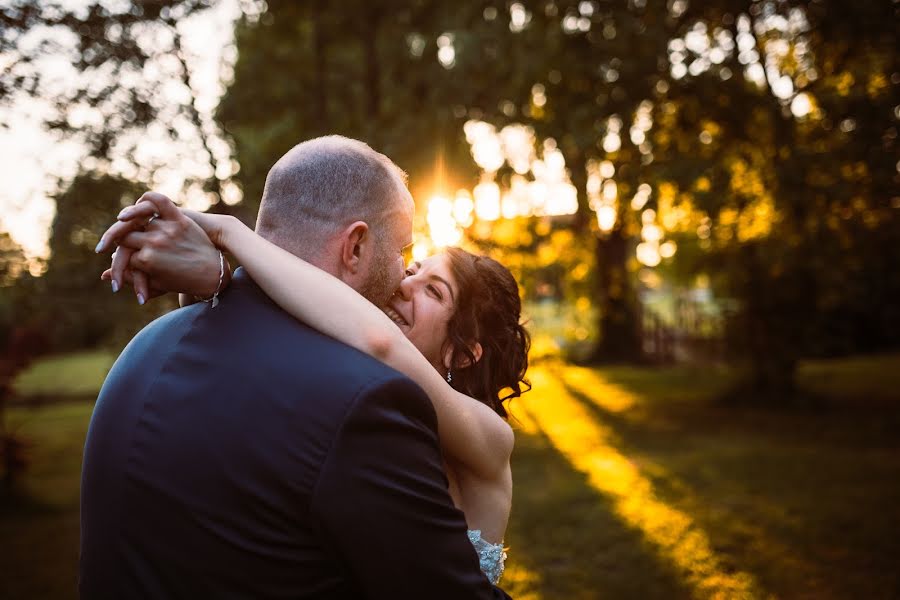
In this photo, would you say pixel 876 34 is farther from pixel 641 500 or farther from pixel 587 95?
pixel 641 500

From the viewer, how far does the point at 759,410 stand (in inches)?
630

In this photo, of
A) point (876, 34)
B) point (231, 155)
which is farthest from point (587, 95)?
point (231, 155)

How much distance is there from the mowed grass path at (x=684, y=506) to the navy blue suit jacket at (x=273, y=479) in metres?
5.93

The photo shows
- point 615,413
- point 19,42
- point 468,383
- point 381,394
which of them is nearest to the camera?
point 381,394

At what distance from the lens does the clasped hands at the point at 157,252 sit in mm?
1786

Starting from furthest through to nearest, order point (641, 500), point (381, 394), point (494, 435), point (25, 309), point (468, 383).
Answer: point (641, 500) < point (25, 309) < point (468, 383) < point (494, 435) < point (381, 394)

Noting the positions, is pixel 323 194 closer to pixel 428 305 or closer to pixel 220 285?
pixel 220 285

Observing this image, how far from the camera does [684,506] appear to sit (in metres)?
9.56

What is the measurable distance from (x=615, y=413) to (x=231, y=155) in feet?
39.4

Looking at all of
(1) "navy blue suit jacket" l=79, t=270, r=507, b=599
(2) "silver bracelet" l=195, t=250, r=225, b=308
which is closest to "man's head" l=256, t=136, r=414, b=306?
(2) "silver bracelet" l=195, t=250, r=225, b=308

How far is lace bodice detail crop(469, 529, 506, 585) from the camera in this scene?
8.73 ft

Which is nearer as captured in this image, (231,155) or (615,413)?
(231,155)

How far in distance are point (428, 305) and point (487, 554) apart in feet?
3.27

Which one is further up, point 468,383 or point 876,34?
point 876,34
